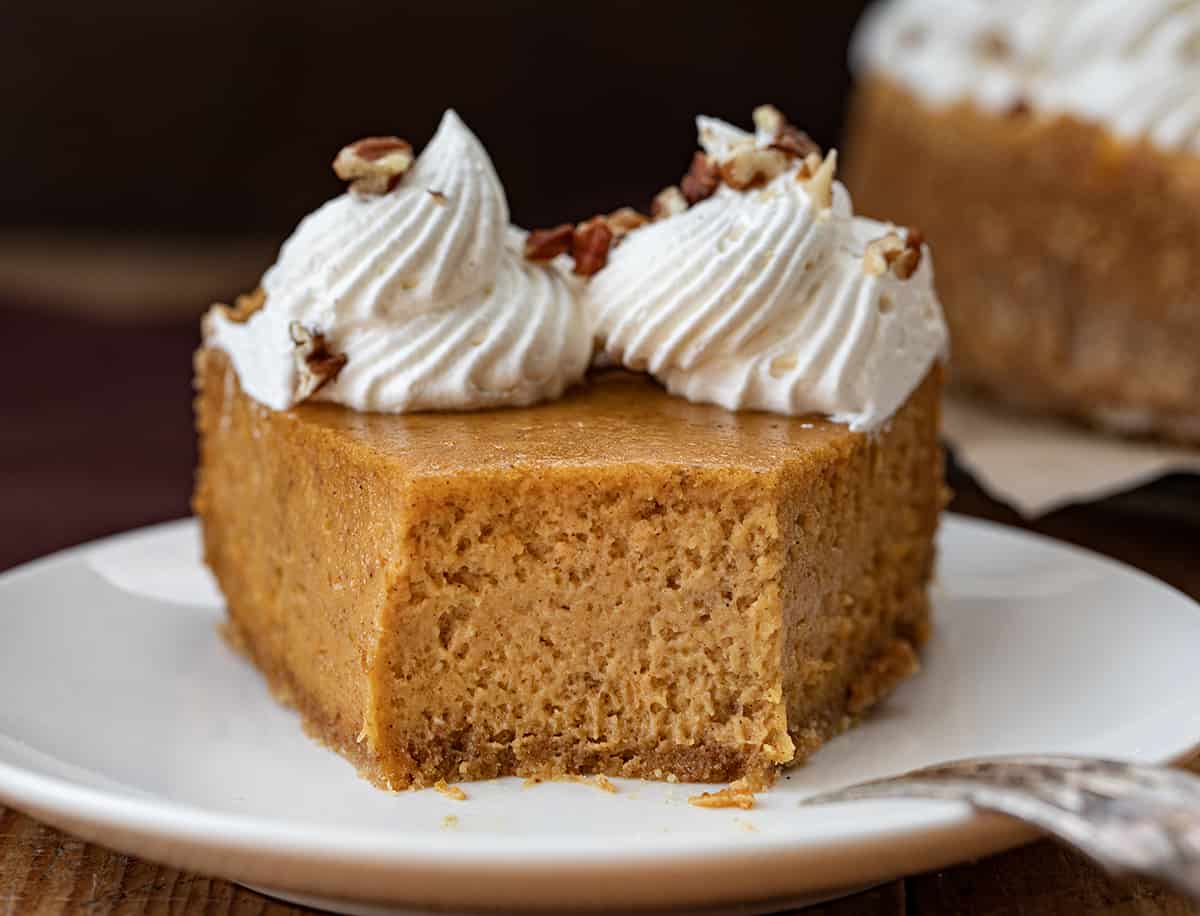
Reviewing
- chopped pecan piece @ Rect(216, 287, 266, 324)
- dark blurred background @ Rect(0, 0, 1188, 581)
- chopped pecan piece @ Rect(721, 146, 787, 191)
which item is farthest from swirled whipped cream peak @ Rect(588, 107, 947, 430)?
dark blurred background @ Rect(0, 0, 1188, 581)

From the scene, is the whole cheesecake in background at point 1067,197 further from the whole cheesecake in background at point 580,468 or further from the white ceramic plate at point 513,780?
the whole cheesecake in background at point 580,468

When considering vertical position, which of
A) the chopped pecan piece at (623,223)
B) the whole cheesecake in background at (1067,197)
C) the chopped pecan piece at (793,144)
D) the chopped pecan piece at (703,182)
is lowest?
the whole cheesecake in background at (1067,197)

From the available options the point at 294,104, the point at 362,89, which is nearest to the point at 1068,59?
the point at 362,89

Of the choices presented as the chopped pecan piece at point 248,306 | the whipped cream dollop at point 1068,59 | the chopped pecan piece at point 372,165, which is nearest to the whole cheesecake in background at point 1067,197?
the whipped cream dollop at point 1068,59

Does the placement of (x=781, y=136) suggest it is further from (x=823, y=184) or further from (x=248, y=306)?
(x=248, y=306)

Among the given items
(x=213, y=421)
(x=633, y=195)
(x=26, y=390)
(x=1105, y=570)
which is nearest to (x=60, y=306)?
(x=26, y=390)

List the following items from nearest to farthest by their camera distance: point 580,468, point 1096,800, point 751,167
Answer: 1. point 1096,800
2. point 580,468
3. point 751,167

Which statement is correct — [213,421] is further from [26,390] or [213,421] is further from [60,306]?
[60,306]
